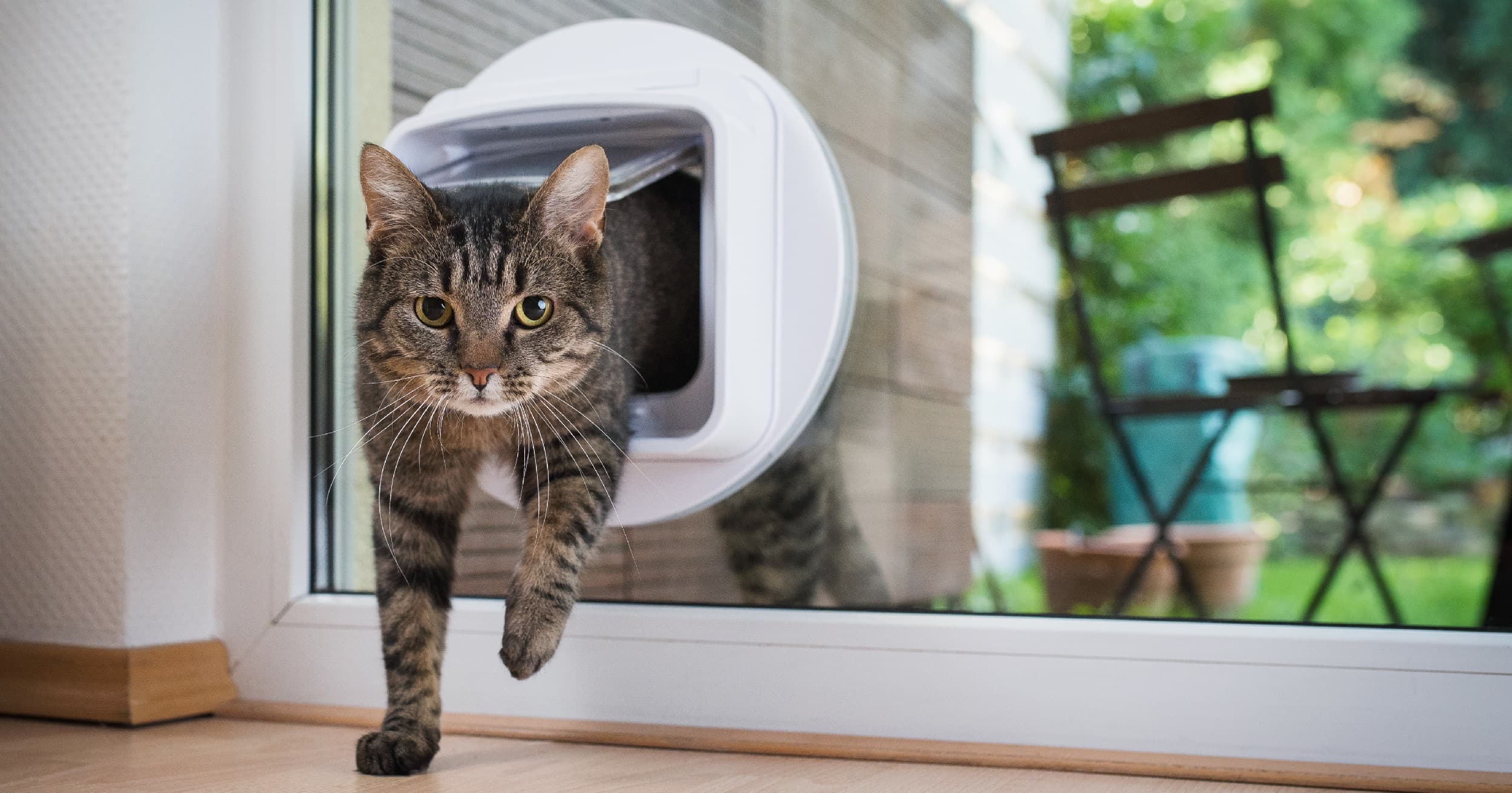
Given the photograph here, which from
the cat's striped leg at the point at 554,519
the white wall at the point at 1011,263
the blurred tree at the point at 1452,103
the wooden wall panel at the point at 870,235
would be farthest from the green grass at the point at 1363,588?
the blurred tree at the point at 1452,103

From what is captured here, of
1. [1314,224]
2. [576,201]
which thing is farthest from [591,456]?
[1314,224]

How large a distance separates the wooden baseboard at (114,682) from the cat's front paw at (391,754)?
1.43ft

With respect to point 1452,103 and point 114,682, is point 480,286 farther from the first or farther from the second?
point 1452,103

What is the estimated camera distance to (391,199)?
99 cm

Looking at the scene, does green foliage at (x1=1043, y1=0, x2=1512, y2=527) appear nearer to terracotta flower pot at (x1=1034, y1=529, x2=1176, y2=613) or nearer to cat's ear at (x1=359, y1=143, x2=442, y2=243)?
terracotta flower pot at (x1=1034, y1=529, x2=1176, y2=613)

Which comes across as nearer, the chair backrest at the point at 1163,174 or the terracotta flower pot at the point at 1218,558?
the chair backrest at the point at 1163,174

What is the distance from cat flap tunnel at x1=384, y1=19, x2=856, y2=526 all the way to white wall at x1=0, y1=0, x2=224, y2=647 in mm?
368

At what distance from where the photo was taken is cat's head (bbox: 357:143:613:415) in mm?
965

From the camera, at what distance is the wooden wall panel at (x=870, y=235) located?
49.8 inches

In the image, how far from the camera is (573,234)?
40.6 inches

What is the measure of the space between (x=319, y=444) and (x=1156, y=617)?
1002 mm

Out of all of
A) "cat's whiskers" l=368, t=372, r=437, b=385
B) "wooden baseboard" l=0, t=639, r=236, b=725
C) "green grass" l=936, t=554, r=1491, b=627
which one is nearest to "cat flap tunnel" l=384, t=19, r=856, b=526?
"cat's whiskers" l=368, t=372, r=437, b=385

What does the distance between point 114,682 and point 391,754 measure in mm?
496

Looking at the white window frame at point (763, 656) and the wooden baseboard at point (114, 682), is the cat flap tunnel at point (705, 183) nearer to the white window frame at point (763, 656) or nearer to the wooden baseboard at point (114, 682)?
the white window frame at point (763, 656)
